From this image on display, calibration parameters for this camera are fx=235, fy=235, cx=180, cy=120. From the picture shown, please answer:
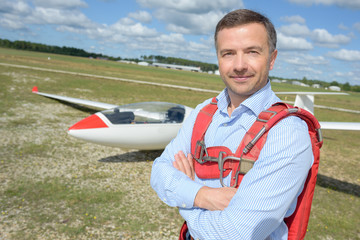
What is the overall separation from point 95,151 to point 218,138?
8.00 metres

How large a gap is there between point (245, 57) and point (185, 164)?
1179mm

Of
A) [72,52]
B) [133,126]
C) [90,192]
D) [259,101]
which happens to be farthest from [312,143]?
[72,52]

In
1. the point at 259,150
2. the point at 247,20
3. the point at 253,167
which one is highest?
the point at 247,20

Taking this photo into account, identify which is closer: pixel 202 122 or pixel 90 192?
pixel 202 122

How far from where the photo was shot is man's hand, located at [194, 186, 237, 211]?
1858 mm

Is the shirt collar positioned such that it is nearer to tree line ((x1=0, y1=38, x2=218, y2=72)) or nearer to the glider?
the glider

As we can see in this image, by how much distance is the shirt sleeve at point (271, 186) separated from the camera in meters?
1.61

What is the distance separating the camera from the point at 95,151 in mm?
9188

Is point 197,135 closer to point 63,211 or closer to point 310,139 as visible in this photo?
point 310,139

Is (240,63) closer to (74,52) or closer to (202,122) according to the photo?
(202,122)

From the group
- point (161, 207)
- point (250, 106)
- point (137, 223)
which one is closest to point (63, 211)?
point (137, 223)

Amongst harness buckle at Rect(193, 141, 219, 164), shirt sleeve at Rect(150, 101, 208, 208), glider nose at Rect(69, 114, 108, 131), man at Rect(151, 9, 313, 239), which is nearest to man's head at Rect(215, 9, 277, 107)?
man at Rect(151, 9, 313, 239)

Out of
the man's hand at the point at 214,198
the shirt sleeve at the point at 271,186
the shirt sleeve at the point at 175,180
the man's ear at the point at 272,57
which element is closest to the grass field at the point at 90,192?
the man's ear at the point at 272,57

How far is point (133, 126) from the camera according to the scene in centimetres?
762
